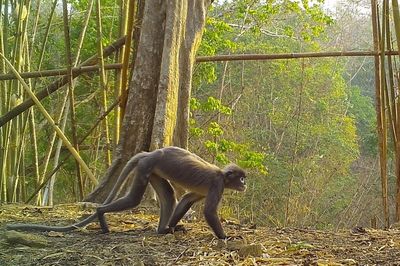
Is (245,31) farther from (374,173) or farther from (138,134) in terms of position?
(138,134)

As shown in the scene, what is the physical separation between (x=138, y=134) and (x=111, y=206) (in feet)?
4.38

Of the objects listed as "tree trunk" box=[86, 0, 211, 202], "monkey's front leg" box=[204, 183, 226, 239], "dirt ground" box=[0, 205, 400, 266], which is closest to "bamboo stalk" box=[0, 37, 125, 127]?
"tree trunk" box=[86, 0, 211, 202]

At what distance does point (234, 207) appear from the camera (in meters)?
17.2

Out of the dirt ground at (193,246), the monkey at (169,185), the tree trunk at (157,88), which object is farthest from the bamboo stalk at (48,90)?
the monkey at (169,185)

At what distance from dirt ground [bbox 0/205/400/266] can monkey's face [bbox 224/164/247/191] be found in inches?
13.0

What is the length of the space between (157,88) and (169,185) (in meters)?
1.22

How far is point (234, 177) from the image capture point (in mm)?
4707

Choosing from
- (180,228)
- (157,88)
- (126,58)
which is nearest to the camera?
(180,228)

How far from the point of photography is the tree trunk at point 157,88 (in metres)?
5.50

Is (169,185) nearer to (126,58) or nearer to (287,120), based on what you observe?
(126,58)

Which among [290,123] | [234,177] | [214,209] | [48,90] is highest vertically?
[48,90]

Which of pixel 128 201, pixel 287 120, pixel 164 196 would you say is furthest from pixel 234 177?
pixel 287 120

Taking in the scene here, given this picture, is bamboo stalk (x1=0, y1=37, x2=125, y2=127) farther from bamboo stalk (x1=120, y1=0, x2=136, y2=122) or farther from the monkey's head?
the monkey's head

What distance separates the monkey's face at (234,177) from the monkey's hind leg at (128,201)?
606 millimetres
